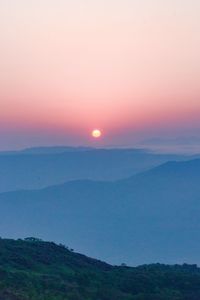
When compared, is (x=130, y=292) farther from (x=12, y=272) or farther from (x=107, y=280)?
(x=12, y=272)

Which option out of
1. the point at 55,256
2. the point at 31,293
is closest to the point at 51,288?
the point at 31,293

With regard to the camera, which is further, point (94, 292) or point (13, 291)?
point (94, 292)

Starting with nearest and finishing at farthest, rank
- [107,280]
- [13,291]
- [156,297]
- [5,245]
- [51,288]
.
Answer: [13,291], [51,288], [156,297], [107,280], [5,245]

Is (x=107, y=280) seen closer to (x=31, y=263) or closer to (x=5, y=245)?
(x=31, y=263)

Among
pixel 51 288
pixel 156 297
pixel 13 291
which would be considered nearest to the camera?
pixel 13 291

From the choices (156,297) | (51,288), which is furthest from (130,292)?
(51,288)

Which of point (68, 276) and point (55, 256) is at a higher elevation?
point (55, 256)

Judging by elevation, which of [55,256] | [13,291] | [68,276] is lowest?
[13,291]
